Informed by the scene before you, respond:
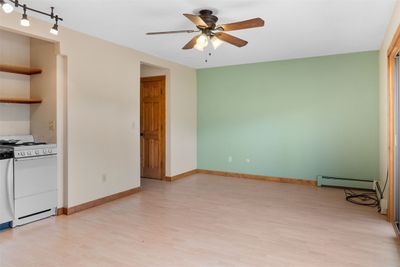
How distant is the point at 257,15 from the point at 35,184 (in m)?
3.39

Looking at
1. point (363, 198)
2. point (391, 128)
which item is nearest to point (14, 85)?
point (391, 128)

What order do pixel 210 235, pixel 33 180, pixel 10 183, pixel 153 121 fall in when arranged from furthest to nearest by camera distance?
pixel 153 121, pixel 33 180, pixel 10 183, pixel 210 235

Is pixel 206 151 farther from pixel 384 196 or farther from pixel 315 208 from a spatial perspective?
pixel 384 196

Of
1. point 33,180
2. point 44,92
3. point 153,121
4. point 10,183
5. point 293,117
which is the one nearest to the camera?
point 10,183

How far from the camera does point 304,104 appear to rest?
17.8 ft

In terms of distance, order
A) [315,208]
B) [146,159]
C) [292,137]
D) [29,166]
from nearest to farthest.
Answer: [29,166], [315,208], [292,137], [146,159]

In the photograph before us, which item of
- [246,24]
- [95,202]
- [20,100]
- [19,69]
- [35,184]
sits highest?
[246,24]

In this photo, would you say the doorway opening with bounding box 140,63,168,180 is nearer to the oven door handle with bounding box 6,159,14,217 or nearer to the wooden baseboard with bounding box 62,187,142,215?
the wooden baseboard with bounding box 62,187,142,215

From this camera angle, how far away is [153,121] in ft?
19.6

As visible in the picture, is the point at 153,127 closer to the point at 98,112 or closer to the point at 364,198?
the point at 98,112

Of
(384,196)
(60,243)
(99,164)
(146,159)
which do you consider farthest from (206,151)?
(60,243)

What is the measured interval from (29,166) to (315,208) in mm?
3874

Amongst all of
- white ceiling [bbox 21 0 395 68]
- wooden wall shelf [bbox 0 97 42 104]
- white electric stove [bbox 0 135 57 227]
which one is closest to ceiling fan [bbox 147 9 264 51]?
white ceiling [bbox 21 0 395 68]

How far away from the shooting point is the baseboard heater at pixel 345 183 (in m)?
4.87
